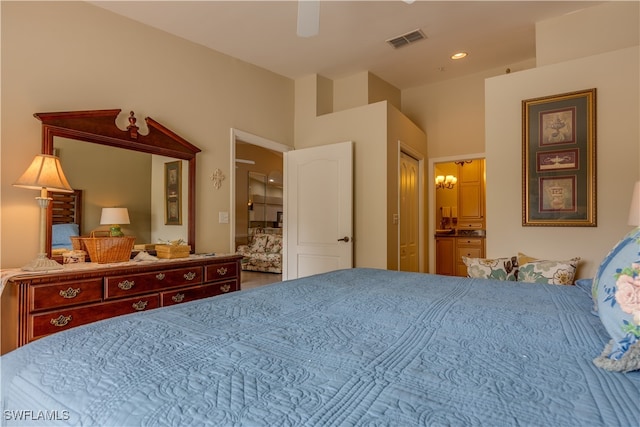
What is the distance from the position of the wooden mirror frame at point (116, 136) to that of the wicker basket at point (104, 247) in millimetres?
196

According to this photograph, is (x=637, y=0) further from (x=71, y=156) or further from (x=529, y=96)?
(x=71, y=156)

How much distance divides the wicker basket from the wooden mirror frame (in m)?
0.20

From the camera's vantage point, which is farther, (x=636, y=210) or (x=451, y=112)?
(x=451, y=112)

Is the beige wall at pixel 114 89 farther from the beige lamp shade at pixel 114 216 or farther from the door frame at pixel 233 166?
the beige lamp shade at pixel 114 216

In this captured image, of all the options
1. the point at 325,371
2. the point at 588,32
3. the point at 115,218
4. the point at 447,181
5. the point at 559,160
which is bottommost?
the point at 325,371

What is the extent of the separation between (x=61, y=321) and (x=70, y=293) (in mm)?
168

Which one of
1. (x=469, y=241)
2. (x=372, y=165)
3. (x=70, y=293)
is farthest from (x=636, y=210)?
(x=70, y=293)

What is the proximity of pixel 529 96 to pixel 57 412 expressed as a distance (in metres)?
3.59

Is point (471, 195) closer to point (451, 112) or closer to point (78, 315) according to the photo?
point (451, 112)

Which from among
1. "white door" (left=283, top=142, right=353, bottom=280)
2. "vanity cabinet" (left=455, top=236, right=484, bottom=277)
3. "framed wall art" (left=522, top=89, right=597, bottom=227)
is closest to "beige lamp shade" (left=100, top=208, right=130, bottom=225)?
"white door" (left=283, top=142, right=353, bottom=280)

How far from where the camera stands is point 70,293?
80.4 inches

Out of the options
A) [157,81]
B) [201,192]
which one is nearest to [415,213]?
[201,192]

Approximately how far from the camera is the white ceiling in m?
2.80

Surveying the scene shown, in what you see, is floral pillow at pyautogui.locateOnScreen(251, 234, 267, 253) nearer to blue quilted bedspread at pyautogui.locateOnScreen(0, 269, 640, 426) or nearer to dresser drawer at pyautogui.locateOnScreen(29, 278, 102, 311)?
dresser drawer at pyautogui.locateOnScreen(29, 278, 102, 311)
